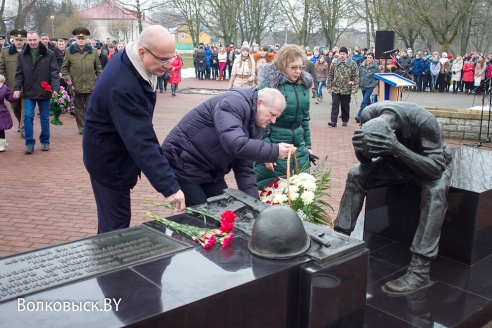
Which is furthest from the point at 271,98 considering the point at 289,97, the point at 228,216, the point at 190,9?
the point at 190,9

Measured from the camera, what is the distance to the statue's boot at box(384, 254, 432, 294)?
352 cm

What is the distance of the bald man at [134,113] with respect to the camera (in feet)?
9.91

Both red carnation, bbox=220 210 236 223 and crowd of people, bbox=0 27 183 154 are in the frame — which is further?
crowd of people, bbox=0 27 183 154

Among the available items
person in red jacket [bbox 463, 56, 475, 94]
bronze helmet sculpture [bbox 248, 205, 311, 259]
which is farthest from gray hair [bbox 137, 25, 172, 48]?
person in red jacket [bbox 463, 56, 475, 94]

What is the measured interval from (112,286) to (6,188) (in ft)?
15.8

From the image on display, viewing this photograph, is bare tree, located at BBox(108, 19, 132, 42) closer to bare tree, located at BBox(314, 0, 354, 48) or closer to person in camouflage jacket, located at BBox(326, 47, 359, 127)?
bare tree, located at BBox(314, 0, 354, 48)

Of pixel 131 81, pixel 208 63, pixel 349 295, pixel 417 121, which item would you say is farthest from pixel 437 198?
pixel 208 63

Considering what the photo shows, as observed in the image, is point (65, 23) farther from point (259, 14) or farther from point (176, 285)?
point (176, 285)

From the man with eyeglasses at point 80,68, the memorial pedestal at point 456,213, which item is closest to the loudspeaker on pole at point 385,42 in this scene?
the man with eyeglasses at point 80,68

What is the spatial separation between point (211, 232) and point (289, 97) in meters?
2.22

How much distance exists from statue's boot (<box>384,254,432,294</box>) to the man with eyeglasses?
298 inches

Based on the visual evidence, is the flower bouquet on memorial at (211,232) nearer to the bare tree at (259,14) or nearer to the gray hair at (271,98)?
the gray hair at (271,98)

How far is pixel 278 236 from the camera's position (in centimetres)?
261

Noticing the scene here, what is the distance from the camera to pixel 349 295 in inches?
108
